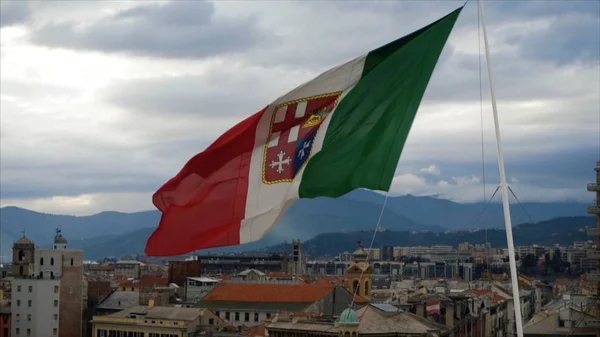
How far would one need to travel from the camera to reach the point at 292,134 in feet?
58.1

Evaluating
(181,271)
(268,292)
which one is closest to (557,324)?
(268,292)

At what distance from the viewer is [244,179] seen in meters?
17.8

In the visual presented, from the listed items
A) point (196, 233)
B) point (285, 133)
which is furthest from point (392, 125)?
point (196, 233)

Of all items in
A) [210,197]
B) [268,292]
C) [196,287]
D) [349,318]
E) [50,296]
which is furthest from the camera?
[196,287]

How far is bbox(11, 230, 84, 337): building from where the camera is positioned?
4080 inches

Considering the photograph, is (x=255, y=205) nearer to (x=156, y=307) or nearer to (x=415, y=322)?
(x=415, y=322)

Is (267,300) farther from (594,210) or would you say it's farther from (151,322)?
(594,210)

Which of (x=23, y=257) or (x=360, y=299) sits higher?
(x=23, y=257)

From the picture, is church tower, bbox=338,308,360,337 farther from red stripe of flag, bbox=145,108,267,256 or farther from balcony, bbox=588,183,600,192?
red stripe of flag, bbox=145,108,267,256

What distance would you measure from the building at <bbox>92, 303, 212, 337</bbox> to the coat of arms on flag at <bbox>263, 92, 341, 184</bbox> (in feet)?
249

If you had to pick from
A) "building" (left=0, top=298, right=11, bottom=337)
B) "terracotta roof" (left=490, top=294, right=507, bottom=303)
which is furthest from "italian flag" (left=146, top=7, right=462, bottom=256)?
"terracotta roof" (left=490, top=294, right=507, bottom=303)

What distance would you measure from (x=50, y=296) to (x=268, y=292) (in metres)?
19.8

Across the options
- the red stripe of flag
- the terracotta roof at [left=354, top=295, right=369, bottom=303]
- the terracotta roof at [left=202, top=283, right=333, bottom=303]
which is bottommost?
the terracotta roof at [left=354, top=295, right=369, bottom=303]

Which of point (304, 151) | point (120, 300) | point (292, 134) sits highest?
point (292, 134)
